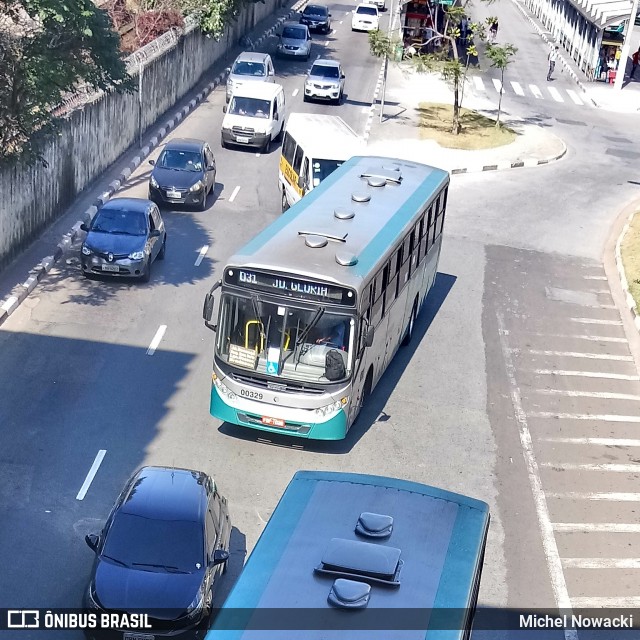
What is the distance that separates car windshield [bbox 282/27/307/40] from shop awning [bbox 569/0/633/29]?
15335mm

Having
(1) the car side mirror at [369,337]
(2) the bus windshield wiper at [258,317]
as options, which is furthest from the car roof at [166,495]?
(1) the car side mirror at [369,337]

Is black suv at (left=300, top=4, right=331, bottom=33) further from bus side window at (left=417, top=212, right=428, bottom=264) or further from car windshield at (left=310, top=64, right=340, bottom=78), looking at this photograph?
bus side window at (left=417, top=212, right=428, bottom=264)

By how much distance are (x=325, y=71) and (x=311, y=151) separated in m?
20.2

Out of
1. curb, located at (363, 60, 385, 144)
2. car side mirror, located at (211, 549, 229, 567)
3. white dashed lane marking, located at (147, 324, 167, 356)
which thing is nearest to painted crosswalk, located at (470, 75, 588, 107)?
curb, located at (363, 60, 385, 144)

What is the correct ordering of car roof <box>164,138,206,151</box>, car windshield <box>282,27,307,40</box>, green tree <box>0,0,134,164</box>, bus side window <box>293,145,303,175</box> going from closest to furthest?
green tree <box>0,0,134,164</box> < bus side window <box>293,145,303,175</box> < car roof <box>164,138,206,151</box> < car windshield <box>282,27,307,40</box>

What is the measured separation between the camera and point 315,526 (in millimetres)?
10023

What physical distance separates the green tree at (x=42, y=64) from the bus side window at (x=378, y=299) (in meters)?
8.50

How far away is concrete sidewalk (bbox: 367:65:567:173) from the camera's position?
124ft

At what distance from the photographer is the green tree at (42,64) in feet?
72.1

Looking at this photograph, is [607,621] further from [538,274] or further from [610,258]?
[610,258]

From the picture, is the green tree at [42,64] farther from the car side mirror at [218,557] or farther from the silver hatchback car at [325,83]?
the silver hatchback car at [325,83]

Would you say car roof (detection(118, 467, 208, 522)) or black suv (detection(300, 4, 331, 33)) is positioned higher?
car roof (detection(118, 467, 208, 522))

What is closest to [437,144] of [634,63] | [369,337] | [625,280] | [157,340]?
[625,280]

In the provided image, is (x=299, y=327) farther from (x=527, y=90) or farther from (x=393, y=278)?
(x=527, y=90)
